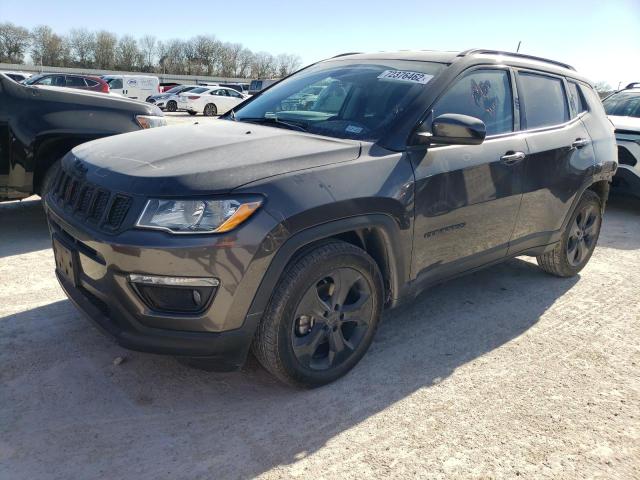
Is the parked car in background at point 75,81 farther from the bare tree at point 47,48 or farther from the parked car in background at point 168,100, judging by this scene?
the bare tree at point 47,48

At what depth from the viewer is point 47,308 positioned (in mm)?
3668

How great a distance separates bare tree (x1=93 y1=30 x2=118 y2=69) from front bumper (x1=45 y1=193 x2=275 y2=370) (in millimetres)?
85901

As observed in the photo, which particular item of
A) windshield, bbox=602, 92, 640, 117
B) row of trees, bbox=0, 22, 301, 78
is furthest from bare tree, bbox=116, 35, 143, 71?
windshield, bbox=602, 92, 640, 117

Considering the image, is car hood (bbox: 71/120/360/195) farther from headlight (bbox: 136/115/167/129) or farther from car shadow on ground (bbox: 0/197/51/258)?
headlight (bbox: 136/115/167/129)

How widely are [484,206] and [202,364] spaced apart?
1981mm

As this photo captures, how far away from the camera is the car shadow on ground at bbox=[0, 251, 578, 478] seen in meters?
2.38

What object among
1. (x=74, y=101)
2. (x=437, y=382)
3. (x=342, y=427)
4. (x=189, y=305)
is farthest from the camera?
(x=74, y=101)

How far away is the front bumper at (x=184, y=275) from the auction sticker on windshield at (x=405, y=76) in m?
1.47

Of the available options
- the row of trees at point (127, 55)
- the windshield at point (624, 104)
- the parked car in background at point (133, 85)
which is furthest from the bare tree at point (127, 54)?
the windshield at point (624, 104)

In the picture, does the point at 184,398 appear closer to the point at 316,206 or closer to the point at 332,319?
the point at 332,319

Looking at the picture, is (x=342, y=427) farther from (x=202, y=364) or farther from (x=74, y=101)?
(x=74, y=101)

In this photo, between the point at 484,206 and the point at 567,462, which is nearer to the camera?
the point at 567,462

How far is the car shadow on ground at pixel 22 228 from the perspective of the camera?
4.85 m

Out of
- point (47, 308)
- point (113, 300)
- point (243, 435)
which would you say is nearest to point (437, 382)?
point (243, 435)
